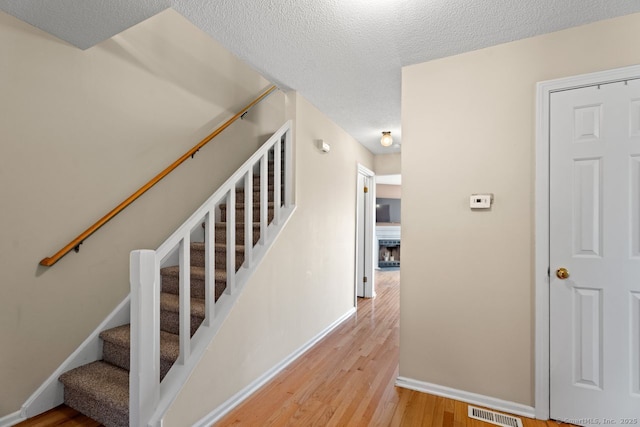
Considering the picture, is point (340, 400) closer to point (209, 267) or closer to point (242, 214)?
point (209, 267)

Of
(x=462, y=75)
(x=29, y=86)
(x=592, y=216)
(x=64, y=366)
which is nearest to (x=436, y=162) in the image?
(x=462, y=75)

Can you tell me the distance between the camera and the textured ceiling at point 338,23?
1.64 metres

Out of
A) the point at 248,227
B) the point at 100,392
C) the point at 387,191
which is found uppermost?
the point at 387,191

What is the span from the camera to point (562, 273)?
183 centimetres

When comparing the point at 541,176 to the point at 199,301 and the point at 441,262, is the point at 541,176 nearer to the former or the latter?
the point at 441,262

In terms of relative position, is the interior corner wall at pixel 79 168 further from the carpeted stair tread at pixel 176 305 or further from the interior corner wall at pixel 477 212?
the interior corner wall at pixel 477 212

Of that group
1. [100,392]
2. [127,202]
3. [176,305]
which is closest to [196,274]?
[176,305]

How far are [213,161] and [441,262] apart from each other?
237 centimetres

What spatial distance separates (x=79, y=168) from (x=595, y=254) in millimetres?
3307

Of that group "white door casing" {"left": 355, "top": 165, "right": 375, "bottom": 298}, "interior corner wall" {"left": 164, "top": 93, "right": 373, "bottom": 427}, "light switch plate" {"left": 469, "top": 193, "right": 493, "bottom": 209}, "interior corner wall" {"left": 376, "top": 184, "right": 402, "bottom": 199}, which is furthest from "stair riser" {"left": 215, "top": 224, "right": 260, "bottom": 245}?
"interior corner wall" {"left": 376, "top": 184, "right": 402, "bottom": 199}

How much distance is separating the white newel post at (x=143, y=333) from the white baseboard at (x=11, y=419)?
0.93m

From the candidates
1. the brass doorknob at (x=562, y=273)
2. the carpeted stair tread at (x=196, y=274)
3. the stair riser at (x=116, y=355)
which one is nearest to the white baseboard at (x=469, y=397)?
the brass doorknob at (x=562, y=273)

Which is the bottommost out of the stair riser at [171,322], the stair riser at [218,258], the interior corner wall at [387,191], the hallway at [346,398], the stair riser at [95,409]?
the hallway at [346,398]

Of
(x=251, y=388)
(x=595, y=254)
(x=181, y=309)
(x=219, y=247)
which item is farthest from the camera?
(x=219, y=247)
